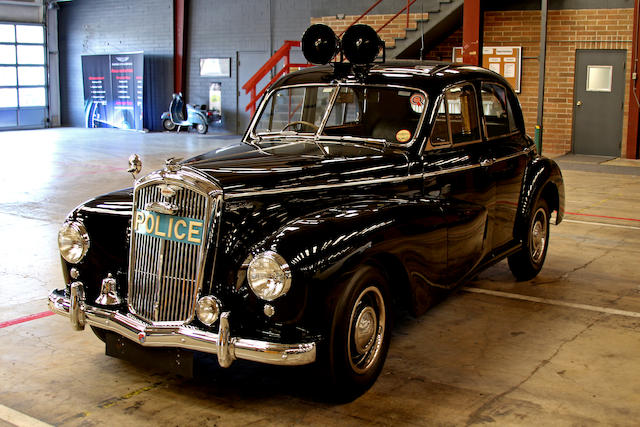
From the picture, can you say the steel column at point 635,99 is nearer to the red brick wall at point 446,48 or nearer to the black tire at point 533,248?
the red brick wall at point 446,48

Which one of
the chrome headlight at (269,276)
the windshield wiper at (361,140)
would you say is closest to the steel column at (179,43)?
the windshield wiper at (361,140)

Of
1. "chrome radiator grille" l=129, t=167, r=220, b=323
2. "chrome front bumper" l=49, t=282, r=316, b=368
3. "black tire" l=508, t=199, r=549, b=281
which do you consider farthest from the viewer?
"black tire" l=508, t=199, r=549, b=281

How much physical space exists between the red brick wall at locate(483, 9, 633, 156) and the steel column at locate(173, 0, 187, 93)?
10044mm

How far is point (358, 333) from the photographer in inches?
145

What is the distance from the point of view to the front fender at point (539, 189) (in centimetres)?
A: 573

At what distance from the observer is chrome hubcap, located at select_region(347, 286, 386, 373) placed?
12.0 feet

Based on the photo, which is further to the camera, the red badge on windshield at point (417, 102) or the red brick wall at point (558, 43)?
the red brick wall at point (558, 43)

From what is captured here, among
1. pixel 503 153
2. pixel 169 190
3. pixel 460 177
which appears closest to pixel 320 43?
pixel 460 177

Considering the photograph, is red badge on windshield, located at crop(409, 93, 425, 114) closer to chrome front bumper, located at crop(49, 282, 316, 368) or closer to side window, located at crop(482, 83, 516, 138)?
side window, located at crop(482, 83, 516, 138)

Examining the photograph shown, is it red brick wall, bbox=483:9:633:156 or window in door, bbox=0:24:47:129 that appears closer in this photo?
red brick wall, bbox=483:9:633:156

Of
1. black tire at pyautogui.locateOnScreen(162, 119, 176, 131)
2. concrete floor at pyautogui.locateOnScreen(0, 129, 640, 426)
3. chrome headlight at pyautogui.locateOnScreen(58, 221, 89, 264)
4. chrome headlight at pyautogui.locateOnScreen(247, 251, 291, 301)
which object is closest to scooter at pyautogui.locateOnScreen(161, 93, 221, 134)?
black tire at pyautogui.locateOnScreen(162, 119, 176, 131)

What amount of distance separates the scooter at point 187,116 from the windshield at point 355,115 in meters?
16.5

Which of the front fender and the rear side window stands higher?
the rear side window

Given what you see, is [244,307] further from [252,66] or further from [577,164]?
[252,66]
